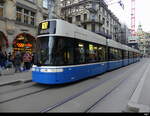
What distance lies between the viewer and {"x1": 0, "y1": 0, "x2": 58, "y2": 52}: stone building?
52.2ft

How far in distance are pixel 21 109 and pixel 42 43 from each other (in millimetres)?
3642

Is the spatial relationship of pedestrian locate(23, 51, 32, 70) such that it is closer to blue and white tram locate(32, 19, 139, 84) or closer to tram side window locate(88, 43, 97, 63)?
blue and white tram locate(32, 19, 139, 84)

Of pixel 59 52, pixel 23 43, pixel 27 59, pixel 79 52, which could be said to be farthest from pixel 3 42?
pixel 59 52

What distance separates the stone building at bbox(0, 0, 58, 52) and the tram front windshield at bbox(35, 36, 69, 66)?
10.4m

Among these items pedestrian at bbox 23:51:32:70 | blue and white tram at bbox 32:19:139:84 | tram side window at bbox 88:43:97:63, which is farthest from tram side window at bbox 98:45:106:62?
pedestrian at bbox 23:51:32:70

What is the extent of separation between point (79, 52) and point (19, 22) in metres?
11.9

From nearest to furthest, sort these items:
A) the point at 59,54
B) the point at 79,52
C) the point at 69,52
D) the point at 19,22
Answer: the point at 59,54 → the point at 69,52 → the point at 79,52 → the point at 19,22

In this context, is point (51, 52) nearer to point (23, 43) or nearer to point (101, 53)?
point (101, 53)

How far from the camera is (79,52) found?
8.34m

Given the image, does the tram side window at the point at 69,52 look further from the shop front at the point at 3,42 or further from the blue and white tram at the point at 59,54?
the shop front at the point at 3,42

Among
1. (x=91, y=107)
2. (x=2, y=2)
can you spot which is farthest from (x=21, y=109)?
(x=2, y=2)

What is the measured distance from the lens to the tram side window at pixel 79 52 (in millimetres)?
8072

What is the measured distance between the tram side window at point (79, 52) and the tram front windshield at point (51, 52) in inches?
44.9

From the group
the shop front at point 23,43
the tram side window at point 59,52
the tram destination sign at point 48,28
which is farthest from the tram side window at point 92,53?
the shop front at point 23,43
